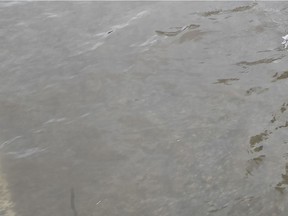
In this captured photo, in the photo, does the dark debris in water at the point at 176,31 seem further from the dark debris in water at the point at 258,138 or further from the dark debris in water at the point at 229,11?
the dark debris in water at the point at 258,138

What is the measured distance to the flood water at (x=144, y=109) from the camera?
101 inches

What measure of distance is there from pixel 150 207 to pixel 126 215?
0.14m

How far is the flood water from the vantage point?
101 inches

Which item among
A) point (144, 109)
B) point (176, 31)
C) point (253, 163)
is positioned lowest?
point (253, 163)

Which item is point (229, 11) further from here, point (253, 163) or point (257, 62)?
point (253, 163)

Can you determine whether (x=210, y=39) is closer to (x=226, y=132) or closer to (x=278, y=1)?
(x=278, y=1)

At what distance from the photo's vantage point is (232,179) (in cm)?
261

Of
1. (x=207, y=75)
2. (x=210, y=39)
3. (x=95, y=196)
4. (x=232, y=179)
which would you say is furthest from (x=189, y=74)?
(x=95, y=196)

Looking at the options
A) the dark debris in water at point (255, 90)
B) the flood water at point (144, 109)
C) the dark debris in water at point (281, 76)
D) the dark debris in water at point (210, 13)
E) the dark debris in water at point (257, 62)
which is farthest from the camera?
the dark debris in water at point (210, 13)

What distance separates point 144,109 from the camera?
3268mm

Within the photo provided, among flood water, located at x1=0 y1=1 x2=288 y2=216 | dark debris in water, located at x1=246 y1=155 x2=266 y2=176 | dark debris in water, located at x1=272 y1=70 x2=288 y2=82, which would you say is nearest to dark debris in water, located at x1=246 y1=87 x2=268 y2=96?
flood water, located at x1=0 y1=1 x2=288 y2=216

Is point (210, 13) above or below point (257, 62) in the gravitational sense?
above

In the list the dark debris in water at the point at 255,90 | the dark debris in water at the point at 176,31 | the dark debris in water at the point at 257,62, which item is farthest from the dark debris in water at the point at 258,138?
the dark debris in water at the point at 176,31

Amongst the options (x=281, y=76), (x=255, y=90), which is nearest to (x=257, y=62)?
(x=281, y=76)
